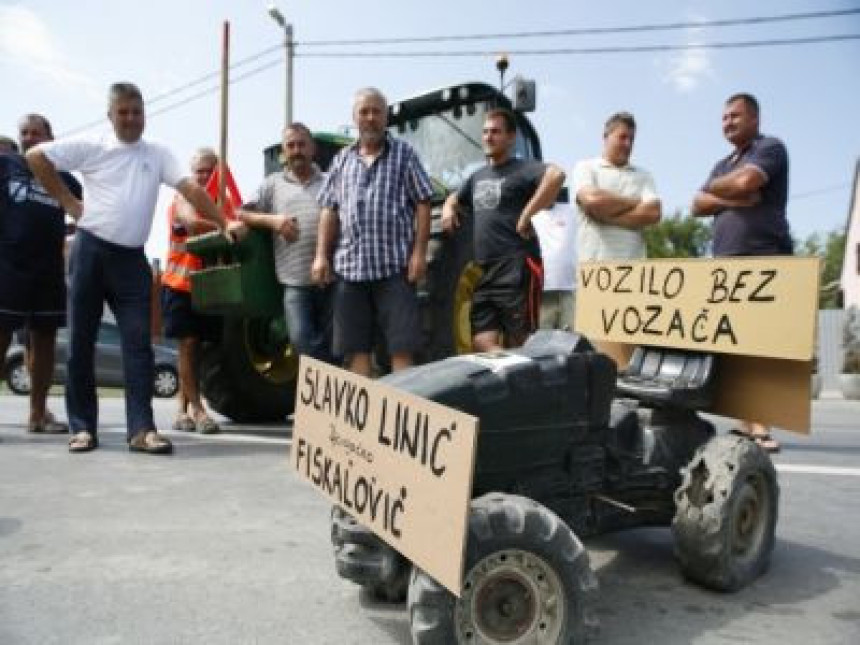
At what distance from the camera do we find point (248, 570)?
7.73 ft

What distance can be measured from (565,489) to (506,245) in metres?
1.75

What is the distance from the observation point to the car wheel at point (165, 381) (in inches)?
508

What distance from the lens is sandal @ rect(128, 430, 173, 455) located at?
162 inches

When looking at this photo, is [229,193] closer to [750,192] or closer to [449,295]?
[449,295]

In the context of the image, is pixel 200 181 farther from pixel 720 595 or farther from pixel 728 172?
pixel 720 595

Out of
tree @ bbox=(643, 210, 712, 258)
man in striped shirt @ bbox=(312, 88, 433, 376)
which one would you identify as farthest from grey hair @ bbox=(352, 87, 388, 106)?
tree @ bbox=(643, 210, 712, 258)

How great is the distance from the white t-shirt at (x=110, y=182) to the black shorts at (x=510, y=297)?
1.92m

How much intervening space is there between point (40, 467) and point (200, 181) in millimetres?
2235

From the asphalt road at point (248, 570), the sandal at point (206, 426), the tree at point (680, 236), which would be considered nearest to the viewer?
the asphalt road at point (248, 570)

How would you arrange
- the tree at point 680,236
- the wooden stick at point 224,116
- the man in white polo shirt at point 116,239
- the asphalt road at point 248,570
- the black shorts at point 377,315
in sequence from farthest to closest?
the tree at point 680,236 → the wooden stick at point 224,116 → the man in white polo shirt at point 116,239 → the black shorts at point 377,315 → the asphalt road at point 248,570

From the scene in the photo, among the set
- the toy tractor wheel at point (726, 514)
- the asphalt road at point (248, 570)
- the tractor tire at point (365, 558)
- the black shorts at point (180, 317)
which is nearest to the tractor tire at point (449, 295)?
the asphalt road at point (248, 570)

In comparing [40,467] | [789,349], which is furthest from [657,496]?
[40,467]

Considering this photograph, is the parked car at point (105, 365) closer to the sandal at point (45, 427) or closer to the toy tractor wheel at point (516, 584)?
the sandal at point (45, 427)

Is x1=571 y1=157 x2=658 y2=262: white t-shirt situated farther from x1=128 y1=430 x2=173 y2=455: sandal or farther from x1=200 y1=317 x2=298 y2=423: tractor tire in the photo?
x1=128 y1=430 x2=173 y2=455: sandal
